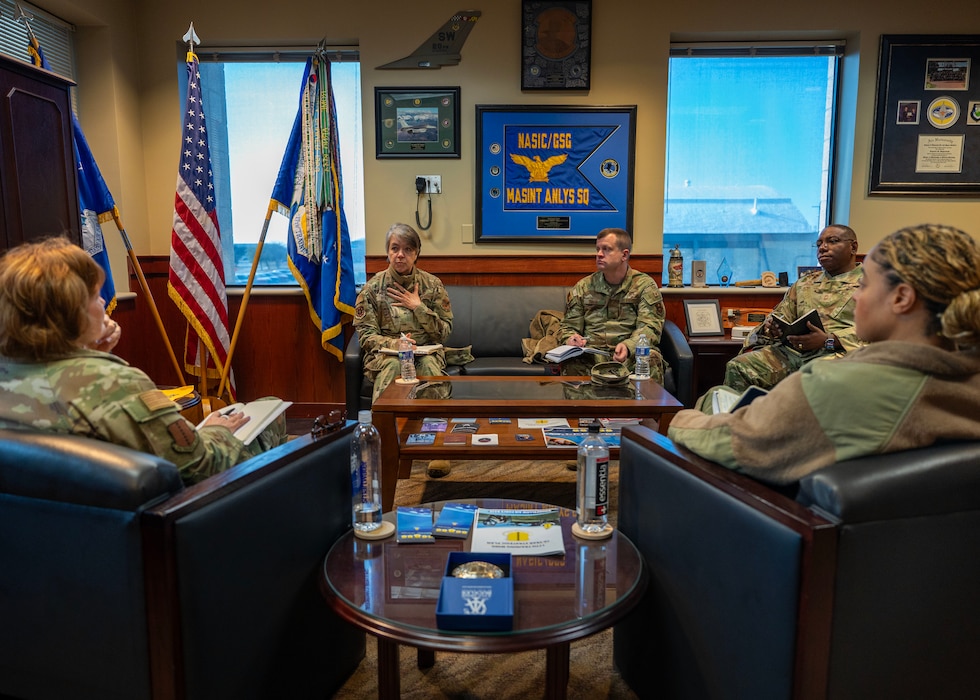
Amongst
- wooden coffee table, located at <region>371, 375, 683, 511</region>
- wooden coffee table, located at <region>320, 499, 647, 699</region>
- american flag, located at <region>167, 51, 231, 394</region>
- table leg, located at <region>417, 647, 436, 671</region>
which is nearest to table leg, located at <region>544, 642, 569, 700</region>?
wooden coffee table, located at <region>320, 499, 647, 699</region>

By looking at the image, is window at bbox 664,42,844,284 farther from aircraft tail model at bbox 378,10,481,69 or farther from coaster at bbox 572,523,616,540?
coaster at bbox 572,523,616,540

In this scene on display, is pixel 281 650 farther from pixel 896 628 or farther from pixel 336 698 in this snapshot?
pixel 896 628

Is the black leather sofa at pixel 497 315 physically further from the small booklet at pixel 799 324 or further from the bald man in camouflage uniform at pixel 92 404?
the bald man in camouflage uniform at pixel 92 404

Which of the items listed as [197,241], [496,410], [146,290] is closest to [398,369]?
[496,410]

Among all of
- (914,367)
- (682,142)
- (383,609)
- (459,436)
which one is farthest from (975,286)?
(682,142)

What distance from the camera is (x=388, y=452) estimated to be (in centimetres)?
240

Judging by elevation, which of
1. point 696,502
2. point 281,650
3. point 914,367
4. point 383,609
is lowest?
point 281,650

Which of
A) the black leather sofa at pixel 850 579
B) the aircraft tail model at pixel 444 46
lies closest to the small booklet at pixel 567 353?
the aircraft tail model at pixel 444 46

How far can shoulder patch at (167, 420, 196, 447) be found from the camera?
1.16 m

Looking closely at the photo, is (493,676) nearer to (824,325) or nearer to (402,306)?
(402,306)

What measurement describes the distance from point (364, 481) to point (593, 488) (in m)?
0.53

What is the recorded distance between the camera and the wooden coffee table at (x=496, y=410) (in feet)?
7.73

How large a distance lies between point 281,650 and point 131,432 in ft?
1.66

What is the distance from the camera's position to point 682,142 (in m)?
4.18
